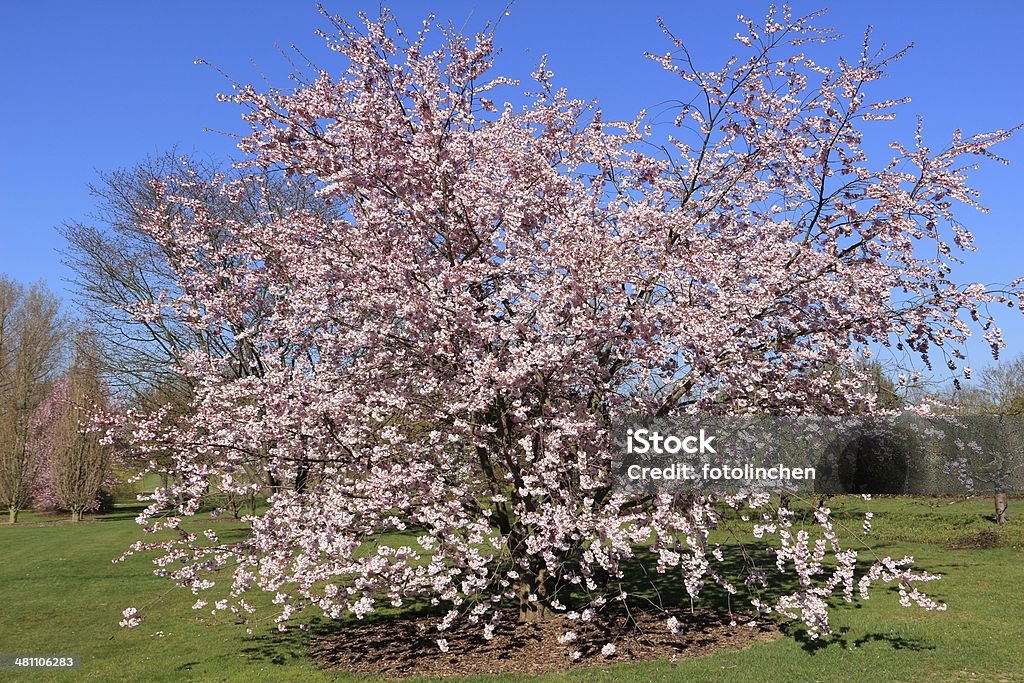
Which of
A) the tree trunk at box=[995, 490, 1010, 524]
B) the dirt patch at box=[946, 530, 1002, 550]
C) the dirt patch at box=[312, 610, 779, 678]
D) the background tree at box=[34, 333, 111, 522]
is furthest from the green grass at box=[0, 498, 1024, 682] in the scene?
the background tree at box=[34, 333, 111, 522]

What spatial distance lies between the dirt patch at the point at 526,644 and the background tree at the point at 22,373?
3585cm

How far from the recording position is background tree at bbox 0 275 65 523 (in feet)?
130

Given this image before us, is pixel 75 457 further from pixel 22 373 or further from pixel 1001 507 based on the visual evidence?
pixel 1001 507

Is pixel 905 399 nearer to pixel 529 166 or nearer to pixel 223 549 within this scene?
pixel 529 166

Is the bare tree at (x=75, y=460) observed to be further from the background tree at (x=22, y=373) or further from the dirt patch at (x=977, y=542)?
the dirt patch at (x=977, y=542)

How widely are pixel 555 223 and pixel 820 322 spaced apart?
3411 millimetres

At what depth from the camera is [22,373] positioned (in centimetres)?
4322

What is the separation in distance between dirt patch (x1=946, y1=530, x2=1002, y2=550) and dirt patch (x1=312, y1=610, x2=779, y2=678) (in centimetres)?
1064

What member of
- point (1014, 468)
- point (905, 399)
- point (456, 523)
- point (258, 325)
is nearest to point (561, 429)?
point (456, 523)

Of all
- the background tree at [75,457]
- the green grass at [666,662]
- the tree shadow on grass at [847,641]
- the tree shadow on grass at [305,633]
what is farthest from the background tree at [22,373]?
the tree shadow on grass at [847,641]

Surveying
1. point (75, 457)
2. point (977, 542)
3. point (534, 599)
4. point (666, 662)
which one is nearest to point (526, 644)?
point (534, 599)

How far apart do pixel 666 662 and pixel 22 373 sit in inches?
1754

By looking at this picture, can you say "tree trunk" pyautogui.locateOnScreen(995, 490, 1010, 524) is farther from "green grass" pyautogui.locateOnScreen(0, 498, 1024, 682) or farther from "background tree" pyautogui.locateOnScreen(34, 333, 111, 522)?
"background tree" pyautogui.locateOnScreen(34, 333, 111, 522)

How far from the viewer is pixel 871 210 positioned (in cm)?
962
